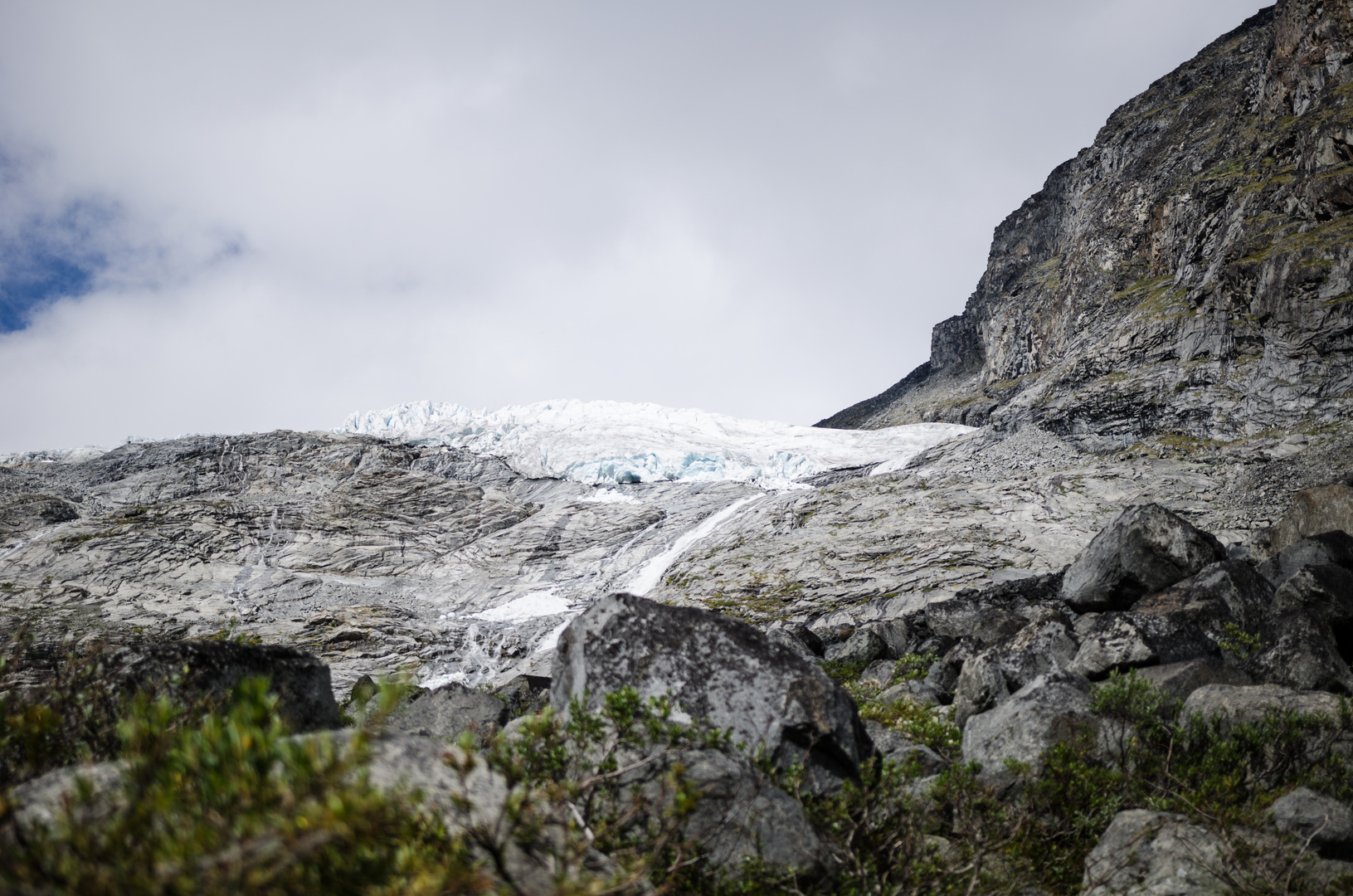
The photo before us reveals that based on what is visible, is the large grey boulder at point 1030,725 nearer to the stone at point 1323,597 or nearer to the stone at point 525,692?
the stone at point 1323,597

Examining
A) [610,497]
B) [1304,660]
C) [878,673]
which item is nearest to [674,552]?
[610,497]

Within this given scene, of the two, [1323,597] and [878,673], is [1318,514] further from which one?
[878,673]

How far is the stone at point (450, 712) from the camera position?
44.6 ft

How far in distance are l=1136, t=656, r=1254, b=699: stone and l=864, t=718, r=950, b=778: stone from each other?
418cm

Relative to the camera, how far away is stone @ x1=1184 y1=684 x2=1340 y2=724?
30.7 feet

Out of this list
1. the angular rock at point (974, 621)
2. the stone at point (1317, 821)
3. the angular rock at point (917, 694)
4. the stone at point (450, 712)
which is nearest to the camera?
the stone at point (1317, 821)

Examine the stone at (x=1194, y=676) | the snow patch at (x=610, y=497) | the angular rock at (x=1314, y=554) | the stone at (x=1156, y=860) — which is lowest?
the angular rock at (x=1314, y=554)

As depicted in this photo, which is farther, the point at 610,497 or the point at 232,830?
the point at 610,497

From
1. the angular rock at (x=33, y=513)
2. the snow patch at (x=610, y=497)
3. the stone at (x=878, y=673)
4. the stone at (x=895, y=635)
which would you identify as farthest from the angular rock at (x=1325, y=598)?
the angular rock at (x=33, y=513)

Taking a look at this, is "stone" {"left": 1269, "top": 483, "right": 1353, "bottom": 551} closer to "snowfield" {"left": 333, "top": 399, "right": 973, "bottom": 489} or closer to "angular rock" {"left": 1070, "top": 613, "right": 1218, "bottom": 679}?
"angular rock" {"left": 1070, "top": 613, "right": 1218, "bottom": 679}

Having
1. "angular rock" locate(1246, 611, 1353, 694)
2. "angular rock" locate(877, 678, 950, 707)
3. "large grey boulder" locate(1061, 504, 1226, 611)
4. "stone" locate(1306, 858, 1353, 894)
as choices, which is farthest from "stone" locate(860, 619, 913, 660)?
"stone" locate(1306, 858, 1353, 894)

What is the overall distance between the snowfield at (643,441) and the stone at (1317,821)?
55175 millimetres

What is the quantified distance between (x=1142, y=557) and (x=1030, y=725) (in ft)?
37.7

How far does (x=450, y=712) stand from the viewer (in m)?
14.0
